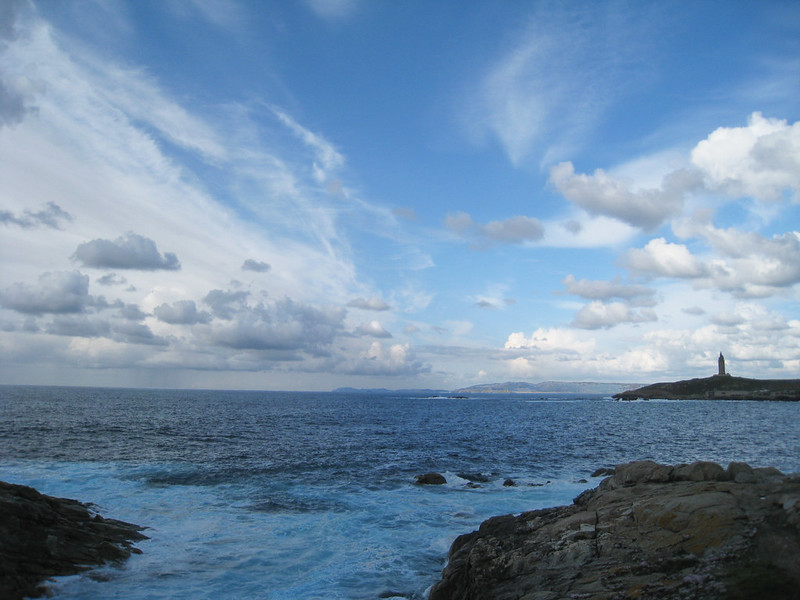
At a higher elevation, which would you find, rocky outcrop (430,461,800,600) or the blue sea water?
rocky outcrop (430,461,800,600)

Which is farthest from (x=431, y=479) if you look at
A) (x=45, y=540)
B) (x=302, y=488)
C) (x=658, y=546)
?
(x=45, y=540)

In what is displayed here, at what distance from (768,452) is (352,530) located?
52578 mm

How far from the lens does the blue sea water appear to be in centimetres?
2128

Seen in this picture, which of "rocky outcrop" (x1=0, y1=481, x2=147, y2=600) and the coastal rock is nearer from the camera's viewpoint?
"rocky outcrop" (x1=0, y1=481, x2=147, y2=600)

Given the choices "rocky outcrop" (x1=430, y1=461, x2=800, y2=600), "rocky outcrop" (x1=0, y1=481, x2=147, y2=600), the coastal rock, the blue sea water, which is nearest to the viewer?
"rocky outcrop" (x1=430, y1=461, x2=800, y2=600)

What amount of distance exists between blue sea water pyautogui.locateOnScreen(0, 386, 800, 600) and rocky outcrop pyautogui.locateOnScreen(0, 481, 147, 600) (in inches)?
44.8

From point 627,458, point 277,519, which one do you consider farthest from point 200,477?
point 627,458

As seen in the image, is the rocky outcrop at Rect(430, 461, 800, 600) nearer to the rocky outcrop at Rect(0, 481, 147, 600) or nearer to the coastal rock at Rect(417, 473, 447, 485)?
the rocky outcrop at Rect(0, 481, 147, 600)

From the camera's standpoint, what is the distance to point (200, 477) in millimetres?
40750

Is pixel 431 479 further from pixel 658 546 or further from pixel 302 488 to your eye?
pixel 658 546

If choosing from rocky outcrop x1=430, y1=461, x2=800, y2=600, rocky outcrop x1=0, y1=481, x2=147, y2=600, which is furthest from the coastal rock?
rocky outcrop x1=0, y1=481, x2=147, y2=600

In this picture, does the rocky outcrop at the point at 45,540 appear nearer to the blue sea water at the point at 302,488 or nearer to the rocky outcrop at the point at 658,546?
the blue sea water at the point at 302,488

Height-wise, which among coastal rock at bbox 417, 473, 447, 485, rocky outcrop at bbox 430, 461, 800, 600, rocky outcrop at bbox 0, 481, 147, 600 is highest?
rocky outcrop at bbox 430, 461, 800, 600

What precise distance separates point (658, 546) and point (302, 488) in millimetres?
29461
